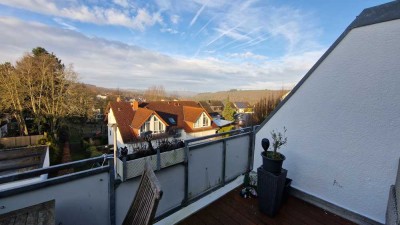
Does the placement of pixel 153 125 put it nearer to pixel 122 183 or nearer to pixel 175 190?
pixel 175 190

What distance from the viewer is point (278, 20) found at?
467cm

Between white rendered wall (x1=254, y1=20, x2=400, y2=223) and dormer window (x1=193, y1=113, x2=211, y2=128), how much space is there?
513 inches

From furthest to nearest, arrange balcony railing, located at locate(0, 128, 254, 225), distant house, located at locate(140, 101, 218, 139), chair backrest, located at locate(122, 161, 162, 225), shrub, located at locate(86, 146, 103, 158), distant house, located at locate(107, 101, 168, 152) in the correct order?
1. distant house, located at locate(140, 101, 218, 139)
2. distant house, located at locate(107, 101, 168, 152)
3. shrub, located at locate(86, 146, 103, 158)
4. balcony railing, located at locate(0, 128, 254, 225)
5. chair backrest, located at locate(122, 161, 162, 225)

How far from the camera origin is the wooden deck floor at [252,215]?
2.17 m

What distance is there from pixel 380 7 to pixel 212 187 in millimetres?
3117

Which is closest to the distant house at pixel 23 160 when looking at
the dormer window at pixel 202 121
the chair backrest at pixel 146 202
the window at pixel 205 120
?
the chair backrest at pixel 146 202

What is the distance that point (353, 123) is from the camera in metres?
2.19

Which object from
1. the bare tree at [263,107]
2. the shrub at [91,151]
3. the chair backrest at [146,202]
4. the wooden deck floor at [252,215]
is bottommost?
the shrub at [91,151]

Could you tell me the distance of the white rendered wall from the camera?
6.36ft

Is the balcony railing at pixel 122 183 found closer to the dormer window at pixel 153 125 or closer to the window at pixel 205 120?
the dormer window at pixel 153 125

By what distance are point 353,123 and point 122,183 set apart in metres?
2.77

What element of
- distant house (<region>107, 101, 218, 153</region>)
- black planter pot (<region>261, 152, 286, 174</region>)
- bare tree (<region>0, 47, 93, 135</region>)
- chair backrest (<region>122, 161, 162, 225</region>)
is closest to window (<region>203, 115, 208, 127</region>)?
distant house (<region>107, 101, 218, 153</region>)

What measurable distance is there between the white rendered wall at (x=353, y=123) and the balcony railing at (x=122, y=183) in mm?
1002

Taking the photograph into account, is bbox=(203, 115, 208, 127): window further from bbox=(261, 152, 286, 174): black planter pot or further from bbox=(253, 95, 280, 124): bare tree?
bbox=(261, 152, 286, 174): black planter pot
